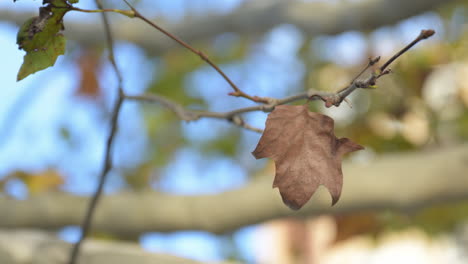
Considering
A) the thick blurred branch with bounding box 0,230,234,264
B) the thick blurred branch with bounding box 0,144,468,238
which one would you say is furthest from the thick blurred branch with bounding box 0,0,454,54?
the thick blurred branch with bounding box 0,230,234,264

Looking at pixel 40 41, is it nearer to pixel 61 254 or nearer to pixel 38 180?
pixel 61 254

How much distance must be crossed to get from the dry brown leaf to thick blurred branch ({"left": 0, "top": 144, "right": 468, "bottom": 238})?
3.07 feet

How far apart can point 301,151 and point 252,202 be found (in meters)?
0.99

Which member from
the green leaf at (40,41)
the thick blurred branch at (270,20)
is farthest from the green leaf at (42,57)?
the thick blurred branch at (270,20)

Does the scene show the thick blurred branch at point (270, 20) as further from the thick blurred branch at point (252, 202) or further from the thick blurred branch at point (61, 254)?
the thick blurred branch at point (61, 254)

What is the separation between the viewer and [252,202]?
4.88 ft

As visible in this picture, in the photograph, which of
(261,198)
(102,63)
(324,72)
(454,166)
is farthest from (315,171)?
(102,63)

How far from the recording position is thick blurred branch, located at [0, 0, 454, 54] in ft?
5.65

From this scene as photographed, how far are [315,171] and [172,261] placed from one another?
0.66 meters

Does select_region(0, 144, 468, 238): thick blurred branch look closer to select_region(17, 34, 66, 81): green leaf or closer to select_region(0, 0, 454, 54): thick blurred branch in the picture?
select_region(0, 0, 454, 54): thick blurred branch

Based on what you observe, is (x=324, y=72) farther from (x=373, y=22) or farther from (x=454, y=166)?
(x=454, y=166)

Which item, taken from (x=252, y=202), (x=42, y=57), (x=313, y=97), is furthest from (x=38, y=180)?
(x=313, y=97)

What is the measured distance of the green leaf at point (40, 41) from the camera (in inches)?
22.3

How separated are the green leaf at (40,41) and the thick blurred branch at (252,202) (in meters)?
0.97
